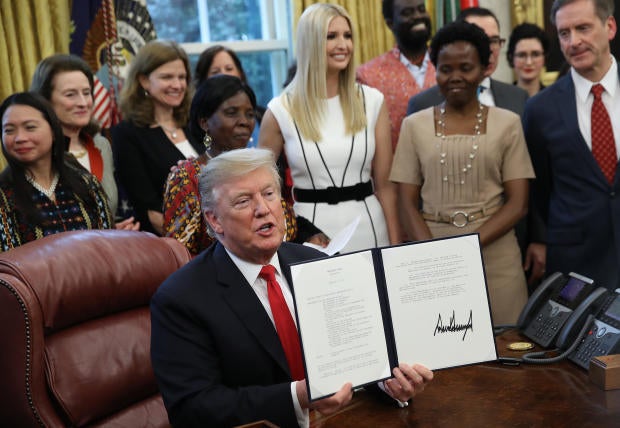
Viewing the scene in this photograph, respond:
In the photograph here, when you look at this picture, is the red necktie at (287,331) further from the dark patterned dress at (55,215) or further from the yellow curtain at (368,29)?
the yellow curtain at (368,29)

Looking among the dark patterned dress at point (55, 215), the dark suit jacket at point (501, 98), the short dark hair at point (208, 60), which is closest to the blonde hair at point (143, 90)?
the short dark hair at point (208, 60)

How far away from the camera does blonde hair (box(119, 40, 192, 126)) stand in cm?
367

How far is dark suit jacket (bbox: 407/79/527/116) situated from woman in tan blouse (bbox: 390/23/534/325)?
0.43m

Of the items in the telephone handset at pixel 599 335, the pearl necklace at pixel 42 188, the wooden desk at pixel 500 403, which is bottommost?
the wooden desk at pixel 500 403

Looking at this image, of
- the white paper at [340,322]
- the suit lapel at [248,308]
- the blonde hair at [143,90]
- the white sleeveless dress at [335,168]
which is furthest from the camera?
the blonde hair at [143,90]

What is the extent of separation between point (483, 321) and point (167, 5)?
3907mm

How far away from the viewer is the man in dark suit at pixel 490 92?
11.6 feet

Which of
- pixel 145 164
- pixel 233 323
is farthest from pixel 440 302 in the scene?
pixel 145 164

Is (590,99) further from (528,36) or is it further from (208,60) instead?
(208,60)

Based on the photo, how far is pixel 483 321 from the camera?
73.0 inches

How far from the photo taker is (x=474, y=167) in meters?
3.02

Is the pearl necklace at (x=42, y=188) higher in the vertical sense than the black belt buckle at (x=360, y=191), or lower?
higher

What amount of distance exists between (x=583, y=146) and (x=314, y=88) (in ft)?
3.55

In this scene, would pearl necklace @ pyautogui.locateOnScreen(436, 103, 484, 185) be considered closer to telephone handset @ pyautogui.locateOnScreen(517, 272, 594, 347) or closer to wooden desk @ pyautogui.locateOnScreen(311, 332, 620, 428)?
telephone handset @ pyautogui.locateOnScreen(517, 272, 594, 347)
